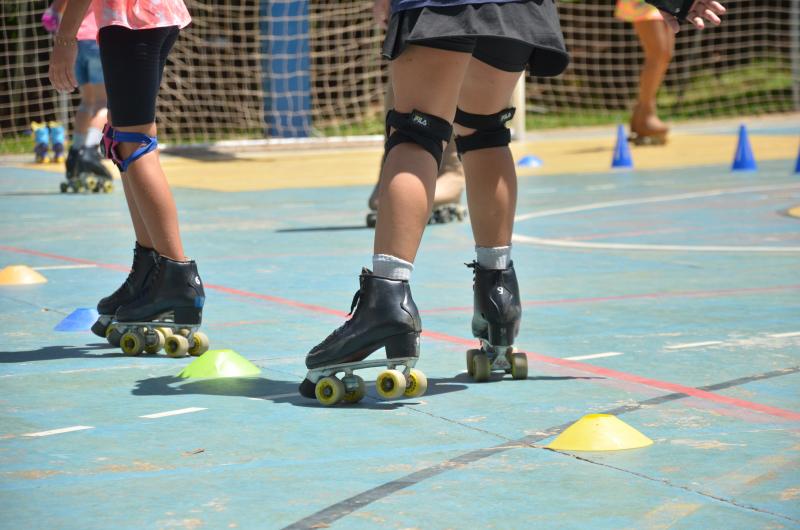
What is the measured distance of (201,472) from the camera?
295 cm

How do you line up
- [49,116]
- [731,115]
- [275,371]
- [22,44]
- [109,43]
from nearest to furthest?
[275,371], [109,43], [22,44], [49,116], [731,115]

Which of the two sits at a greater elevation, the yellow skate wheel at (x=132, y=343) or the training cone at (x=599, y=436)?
the training cone at (x=599, y=436)

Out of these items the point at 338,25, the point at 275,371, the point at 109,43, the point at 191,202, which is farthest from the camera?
the point at 338,25

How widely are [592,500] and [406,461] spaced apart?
1.57 feet

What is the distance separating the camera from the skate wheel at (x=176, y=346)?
443 centimetres

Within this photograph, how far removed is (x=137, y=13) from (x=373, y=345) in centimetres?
141

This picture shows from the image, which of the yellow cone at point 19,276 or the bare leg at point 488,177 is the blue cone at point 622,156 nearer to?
the yellow cone at point 19,276

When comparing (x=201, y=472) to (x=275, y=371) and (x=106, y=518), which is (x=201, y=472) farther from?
(x=275, y=371)

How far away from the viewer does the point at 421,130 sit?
3.77 metres

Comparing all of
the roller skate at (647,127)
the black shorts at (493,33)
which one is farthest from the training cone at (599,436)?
the roller skate at (647,127)

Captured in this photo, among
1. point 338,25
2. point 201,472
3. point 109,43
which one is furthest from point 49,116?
point 201,472

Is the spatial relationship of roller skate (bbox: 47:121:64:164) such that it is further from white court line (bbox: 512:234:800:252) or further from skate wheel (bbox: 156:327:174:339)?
skate wheel (bbox: 156:327:174:339)

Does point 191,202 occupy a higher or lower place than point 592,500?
lower

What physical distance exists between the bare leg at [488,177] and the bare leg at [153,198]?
1.00 metres
